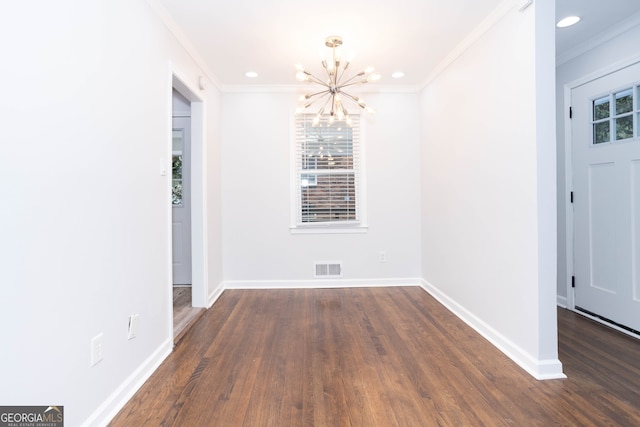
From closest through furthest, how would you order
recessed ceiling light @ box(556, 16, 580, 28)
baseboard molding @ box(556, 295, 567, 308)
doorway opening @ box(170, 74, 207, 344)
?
recessed ceiling light @ box(556, 16, 580, 28), doorway opening @ box(170, 74, 207, 344), baseboard molding @ box(556, 295, 567, 308)

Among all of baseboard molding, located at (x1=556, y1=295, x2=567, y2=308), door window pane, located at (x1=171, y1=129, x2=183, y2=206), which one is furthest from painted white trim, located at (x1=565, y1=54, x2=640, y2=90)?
door window pane, located at (x1=171, y1=129, x2=183, y2=206)

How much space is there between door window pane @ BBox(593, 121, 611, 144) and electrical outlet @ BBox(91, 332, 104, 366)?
426 cm

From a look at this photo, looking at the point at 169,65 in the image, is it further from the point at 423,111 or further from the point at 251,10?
the point at 423,111

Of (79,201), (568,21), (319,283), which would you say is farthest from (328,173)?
(79,201)

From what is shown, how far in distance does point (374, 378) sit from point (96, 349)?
1.61m

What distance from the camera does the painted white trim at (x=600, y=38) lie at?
2.80 meters

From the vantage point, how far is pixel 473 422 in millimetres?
1734

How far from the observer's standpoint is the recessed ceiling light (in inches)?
110

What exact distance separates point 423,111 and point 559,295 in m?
2.63

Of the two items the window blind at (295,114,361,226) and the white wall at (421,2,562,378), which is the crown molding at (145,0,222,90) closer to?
the window blind at (295,114,361,226)

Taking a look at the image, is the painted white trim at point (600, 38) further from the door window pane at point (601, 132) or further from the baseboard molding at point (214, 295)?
the baseboard molding at point (214, 295)

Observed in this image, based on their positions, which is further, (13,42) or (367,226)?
(367,226)

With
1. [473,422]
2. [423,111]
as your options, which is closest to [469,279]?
[473,422]

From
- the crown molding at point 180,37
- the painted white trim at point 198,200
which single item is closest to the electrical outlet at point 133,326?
the painted white trim at point 198,200
